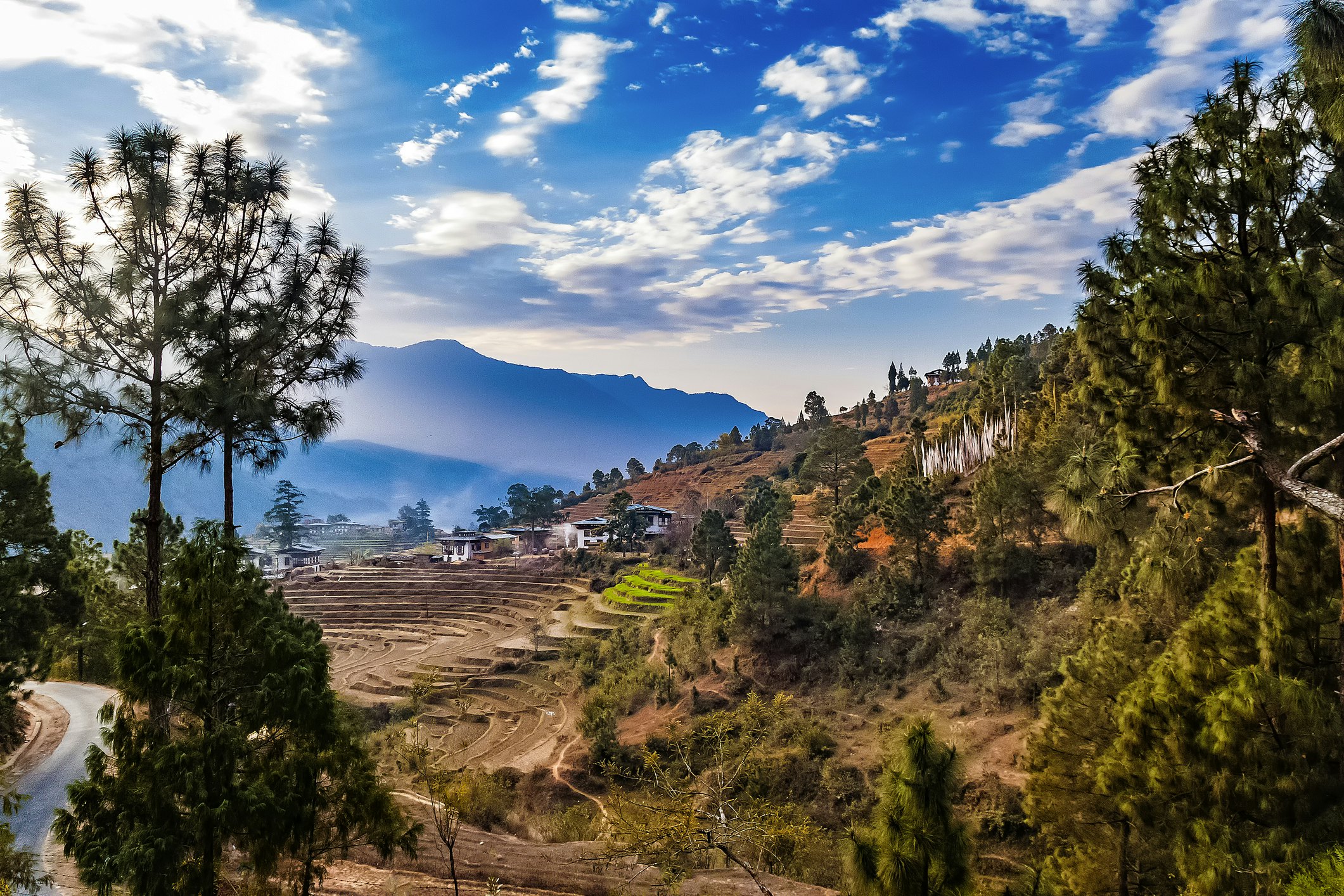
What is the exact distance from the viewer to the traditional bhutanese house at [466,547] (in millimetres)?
81062

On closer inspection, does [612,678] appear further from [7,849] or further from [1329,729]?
[1329,729]

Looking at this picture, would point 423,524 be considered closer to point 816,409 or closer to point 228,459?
point 816,409

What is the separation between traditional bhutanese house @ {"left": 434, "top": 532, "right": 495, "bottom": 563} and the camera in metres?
81.1

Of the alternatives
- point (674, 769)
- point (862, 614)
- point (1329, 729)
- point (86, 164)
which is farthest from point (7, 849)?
point (862, 614)

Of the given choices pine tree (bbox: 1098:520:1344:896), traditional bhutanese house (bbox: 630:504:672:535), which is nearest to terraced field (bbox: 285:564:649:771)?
traditional bhutanese house (bbox: 630:504:672:535)

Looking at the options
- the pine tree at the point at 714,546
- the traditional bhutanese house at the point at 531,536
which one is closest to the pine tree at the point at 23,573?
the pine tree at the point at 714,546

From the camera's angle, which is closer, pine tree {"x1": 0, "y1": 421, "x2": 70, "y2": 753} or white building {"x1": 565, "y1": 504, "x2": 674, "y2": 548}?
pine tree {"x1": 0, "y1": 421, "x2": 70, "y2": 753}

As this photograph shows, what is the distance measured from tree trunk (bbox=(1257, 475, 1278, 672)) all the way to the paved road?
42.6ft

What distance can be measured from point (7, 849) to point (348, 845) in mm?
4782

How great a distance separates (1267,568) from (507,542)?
3307 inches

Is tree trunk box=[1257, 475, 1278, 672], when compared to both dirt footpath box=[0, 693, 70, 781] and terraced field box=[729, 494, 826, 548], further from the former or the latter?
terraced field box=[729, 494, 826, 548]

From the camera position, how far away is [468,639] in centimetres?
4778

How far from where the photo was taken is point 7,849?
327 inches

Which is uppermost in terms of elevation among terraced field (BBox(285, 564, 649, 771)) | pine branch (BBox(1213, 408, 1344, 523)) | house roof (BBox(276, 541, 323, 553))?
pine branch (BBox(1213, 408, 1344, 523))
